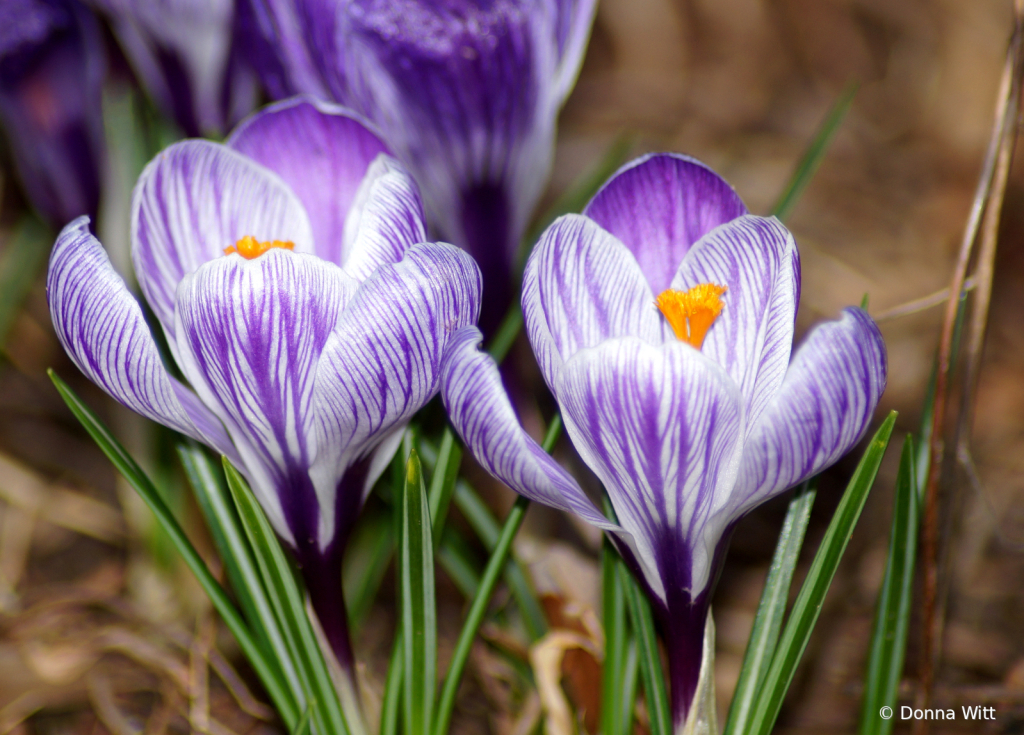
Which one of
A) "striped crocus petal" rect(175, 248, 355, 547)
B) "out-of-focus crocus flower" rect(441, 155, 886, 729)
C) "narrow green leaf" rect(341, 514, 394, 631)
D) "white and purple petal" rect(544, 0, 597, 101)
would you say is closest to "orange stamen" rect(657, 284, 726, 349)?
"out-of-focus crocus flower" rect(441, 155, 886, 729)

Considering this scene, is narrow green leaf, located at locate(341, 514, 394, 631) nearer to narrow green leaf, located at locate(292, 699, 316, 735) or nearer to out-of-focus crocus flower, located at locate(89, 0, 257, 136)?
narrow green leaf, located at locate(292, 699, 316, 735)

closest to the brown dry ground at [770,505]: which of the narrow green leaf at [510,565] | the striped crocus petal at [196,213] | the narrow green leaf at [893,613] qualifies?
the narrow green leaf at [510,565]

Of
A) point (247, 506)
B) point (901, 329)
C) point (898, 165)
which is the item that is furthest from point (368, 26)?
point (898, 165)

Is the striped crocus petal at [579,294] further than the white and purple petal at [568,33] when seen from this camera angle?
No

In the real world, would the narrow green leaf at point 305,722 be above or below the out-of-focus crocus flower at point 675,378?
below

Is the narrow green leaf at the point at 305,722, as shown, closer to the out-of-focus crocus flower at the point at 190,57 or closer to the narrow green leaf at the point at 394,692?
the narrow green leaf at the point at 394,692

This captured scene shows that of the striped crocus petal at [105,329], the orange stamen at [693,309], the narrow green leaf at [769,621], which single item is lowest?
the narrow green leaf at [769,621]
